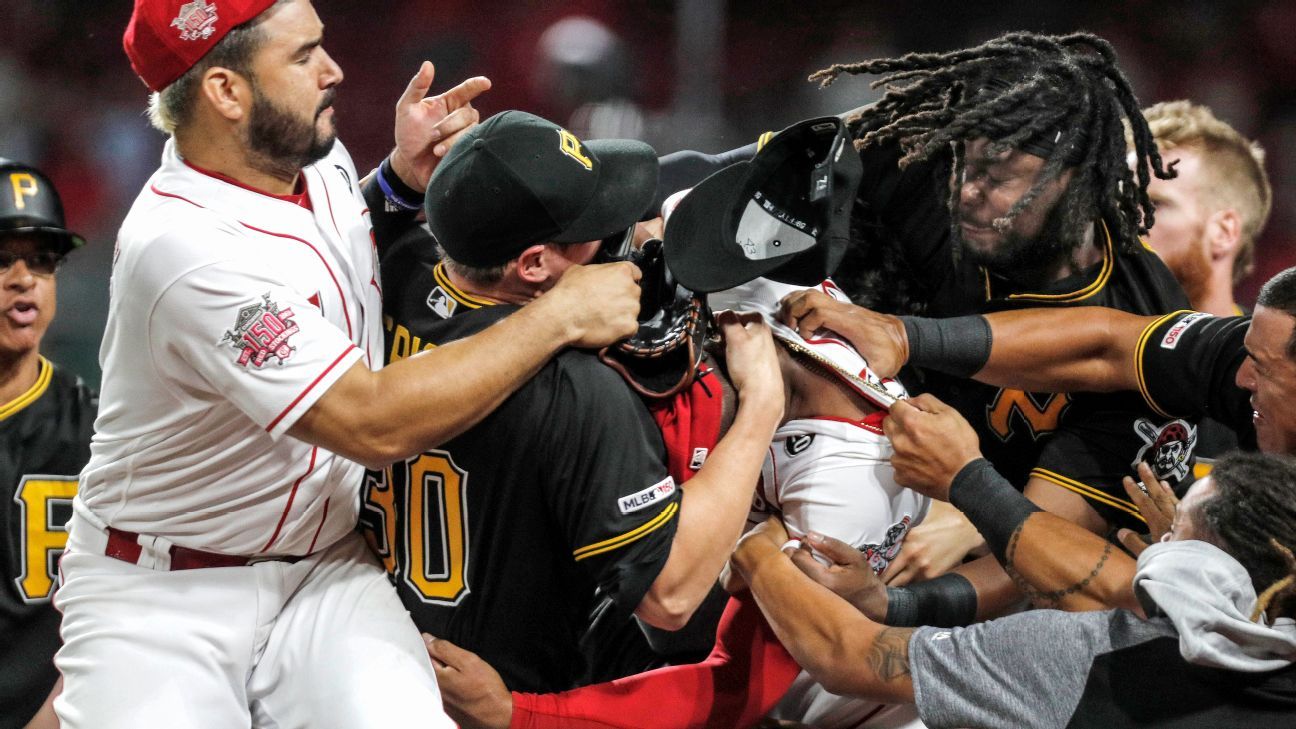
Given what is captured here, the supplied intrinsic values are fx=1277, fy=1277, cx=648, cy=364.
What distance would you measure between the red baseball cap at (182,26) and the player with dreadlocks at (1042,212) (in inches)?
54.8

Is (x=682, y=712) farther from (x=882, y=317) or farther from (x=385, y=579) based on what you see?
(x=882, y=317)

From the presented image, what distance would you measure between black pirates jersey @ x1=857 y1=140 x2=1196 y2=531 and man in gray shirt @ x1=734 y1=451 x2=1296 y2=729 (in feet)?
2.77

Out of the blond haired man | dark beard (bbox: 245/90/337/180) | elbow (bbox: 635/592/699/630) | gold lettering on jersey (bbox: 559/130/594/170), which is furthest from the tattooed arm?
the blond haired man

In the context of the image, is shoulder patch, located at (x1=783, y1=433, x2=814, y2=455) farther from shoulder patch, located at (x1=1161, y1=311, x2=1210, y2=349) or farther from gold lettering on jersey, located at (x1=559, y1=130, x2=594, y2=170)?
shoulder patch, located at (x1=1161, y1=311, x2=1210, y2=349)

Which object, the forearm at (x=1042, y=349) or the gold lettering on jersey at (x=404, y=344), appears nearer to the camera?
the gold lettering on jersey at (x=404, y=344)

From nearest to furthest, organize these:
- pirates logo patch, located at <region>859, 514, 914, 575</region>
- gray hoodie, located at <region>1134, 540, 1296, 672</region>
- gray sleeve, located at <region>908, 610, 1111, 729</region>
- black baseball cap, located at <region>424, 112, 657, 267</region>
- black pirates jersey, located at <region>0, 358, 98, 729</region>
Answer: gray hoodie, located at <region>1134, 540, 1296, 672</region>
gray sleeve, located at <region>908, 610, 1111, 729</region>
black baseball cap, located at <region>424, 112, 657, 267</region>
pirates logo patch, located at <region>859, 514, 914, 575</region>
black pirates jersey, located at <region>0, 358, 98, 729</region>

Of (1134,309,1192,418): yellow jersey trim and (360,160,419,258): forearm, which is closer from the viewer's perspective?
(360,160,419,258): forearm

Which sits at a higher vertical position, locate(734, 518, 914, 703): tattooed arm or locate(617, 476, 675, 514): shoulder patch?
locate(617, 476, 675, 514): shoulder patch

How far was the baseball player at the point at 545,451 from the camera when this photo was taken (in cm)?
210

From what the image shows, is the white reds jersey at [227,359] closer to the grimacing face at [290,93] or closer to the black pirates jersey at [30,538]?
the grimacing face at [290,93]

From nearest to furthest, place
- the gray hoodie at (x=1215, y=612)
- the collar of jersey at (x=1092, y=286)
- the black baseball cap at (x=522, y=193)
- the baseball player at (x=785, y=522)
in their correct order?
the gray hoodie at (x=1215, y=612) < the black baseball cap at (x=522, y=193) < the baseball player at (x=785, y=522) < the collar of jersey at (x=1092, y=286)

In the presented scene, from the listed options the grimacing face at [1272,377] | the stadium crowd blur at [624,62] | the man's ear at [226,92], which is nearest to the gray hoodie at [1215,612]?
the grimacing face at [1272,377]

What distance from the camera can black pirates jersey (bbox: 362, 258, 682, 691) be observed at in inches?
82.9

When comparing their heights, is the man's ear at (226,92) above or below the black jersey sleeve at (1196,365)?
above
